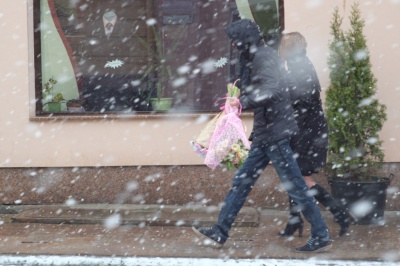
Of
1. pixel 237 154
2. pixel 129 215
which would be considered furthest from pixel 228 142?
pixel 129 215

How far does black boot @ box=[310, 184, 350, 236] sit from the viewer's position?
672cm

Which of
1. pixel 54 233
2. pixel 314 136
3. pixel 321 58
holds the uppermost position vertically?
pixel 321 58

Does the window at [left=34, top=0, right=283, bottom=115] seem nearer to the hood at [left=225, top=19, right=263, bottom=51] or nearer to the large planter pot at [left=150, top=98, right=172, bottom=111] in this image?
the large planter pot at [left=150, top=98, right=172, bottom=111]

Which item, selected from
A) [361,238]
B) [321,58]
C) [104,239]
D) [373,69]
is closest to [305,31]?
[321,58]

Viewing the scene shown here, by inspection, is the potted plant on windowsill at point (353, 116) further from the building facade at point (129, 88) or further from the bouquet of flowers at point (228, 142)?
the bouquet of flowers at point (228, 142)

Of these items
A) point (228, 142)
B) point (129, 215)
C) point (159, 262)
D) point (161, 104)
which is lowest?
point (129, 215)

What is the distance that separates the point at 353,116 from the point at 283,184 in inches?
76.3

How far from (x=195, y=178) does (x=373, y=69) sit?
2523mm

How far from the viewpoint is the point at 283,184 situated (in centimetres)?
624

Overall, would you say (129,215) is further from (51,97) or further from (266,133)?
(266,133)

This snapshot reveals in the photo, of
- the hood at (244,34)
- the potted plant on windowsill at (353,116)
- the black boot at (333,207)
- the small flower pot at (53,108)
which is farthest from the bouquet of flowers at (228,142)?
the small flower pot at (53,108)

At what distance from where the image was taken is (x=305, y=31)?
855 cm

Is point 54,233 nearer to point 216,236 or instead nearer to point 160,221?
point 160,221

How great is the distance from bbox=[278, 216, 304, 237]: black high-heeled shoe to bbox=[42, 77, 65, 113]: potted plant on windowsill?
359 centimetres
